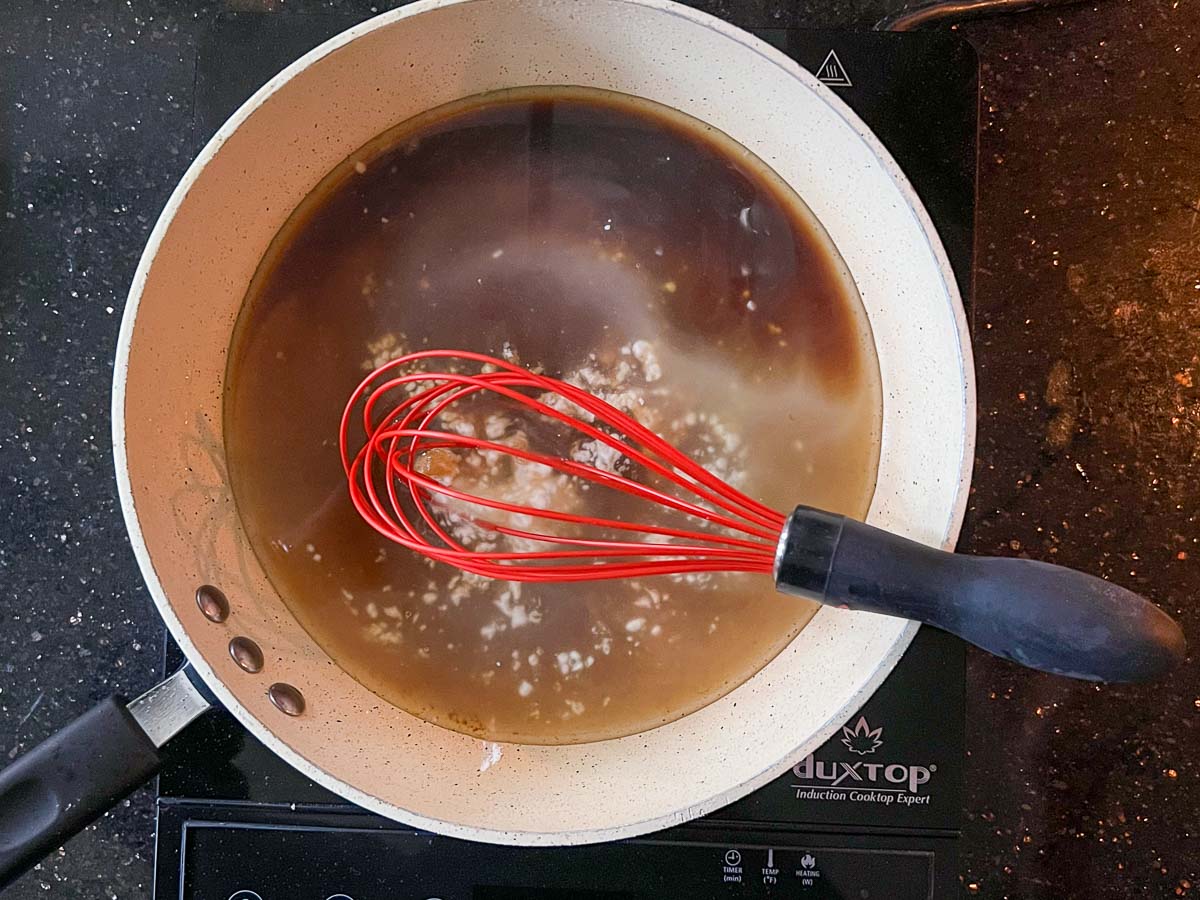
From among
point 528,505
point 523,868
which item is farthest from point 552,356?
point 523,868

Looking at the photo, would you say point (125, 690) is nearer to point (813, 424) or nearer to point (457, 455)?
point (457, 455)

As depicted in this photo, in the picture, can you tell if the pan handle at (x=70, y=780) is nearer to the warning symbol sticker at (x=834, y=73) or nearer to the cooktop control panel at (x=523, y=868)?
the cooktop control panel at (x=523, y=868)

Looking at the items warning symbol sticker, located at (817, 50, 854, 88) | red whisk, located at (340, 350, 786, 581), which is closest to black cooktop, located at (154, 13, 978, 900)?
warning symbol sticker, located at (817, 50, 854, 88)

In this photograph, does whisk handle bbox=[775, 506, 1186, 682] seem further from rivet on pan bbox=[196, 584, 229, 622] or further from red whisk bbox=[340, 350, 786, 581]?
rivet on pan bbox=[196, 584, 229, 622]

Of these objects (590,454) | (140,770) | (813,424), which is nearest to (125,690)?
(140,770)

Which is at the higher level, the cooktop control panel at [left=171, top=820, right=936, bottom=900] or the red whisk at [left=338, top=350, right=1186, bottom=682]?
the red whisk at [left=338, top=350, right=1186, bottom=682]

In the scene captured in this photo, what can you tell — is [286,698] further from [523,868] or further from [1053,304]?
[1053,304]
